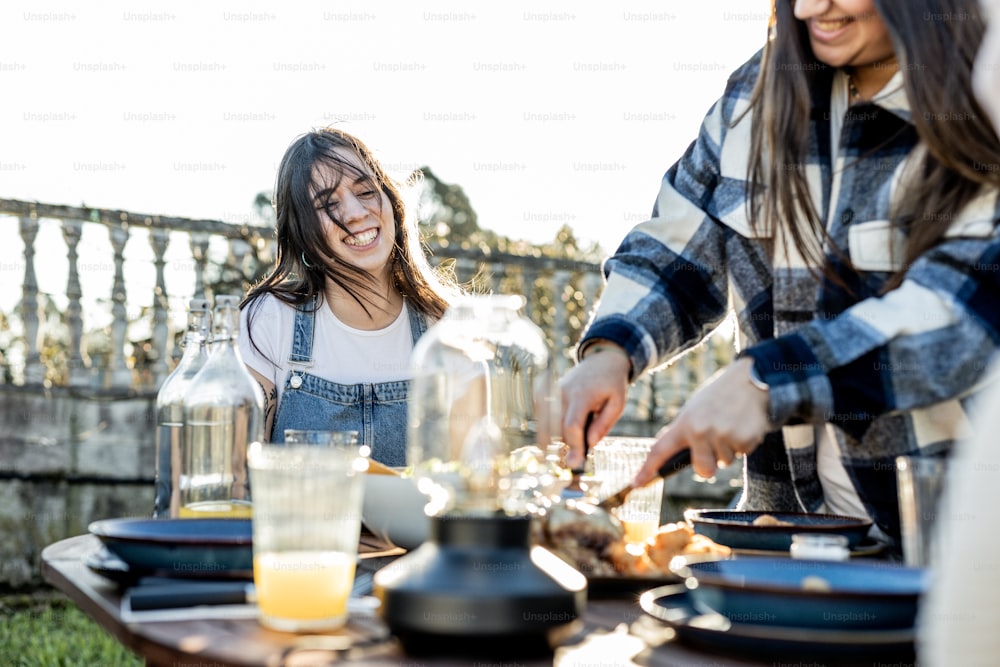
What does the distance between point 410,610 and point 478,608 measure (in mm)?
67

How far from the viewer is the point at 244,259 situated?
5.57 metres

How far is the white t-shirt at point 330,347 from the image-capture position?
3.32 meters

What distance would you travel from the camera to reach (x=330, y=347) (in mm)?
3426

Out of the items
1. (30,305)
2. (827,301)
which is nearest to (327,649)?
(827,301)

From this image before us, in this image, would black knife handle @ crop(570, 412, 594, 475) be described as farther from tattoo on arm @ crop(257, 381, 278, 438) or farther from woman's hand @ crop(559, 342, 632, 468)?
tattoo on arm @ crop(257, 381, 278, 438)

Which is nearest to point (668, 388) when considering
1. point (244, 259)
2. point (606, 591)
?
point (244, 259)

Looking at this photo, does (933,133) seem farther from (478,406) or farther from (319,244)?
(319,244)

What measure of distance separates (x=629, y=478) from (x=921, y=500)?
637 mm

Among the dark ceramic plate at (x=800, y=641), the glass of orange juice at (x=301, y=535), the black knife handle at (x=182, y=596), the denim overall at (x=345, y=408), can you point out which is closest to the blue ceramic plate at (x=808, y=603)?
the dark ceramic plate at (x=800, y=641)

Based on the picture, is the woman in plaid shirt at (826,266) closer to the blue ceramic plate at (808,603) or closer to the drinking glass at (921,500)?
the drinking glass at (921,500)

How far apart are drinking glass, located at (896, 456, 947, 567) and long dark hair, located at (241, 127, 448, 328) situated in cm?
239

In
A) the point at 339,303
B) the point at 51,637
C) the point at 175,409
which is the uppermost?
the point at 339,303

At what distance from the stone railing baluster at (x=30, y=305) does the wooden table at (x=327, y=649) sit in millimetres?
4273

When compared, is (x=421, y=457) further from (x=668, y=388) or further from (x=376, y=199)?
(x=668, y=388)
